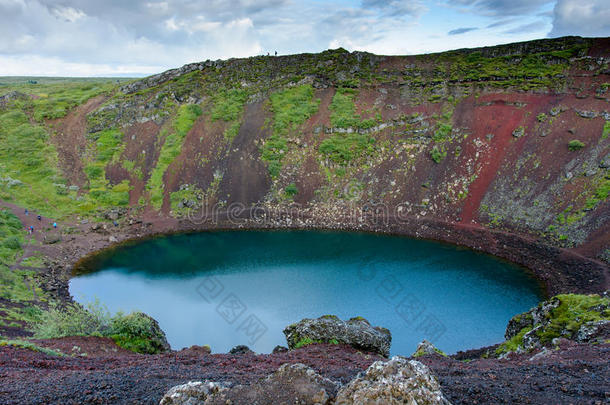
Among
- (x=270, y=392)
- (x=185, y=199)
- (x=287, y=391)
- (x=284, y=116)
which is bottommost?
(x=185, y=199)

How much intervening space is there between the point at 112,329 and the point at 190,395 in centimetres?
1400

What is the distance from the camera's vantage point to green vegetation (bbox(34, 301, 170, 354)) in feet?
65.4

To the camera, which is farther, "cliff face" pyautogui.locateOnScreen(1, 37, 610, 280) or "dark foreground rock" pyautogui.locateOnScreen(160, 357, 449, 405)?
"cliff face" pyautogui.locateOnScreen(1, 37, 610, 280)

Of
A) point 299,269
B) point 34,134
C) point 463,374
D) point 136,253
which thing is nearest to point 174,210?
point 136,253

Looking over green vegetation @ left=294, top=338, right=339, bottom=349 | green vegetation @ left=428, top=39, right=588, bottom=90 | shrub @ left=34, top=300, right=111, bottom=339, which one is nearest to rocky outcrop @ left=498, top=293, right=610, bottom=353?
green vegetation @ left=294, top=338, right=339, bottom=349

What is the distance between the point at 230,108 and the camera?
59156 millimetres

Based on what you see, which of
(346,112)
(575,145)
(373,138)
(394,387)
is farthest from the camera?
(346,112)

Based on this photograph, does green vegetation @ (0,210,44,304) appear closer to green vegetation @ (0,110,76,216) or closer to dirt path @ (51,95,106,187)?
green vegetation @ (0,110,76,216)

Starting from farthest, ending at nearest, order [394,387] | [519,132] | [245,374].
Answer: [519,132] → [245,374] → [394,387]

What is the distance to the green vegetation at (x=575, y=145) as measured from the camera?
4165 centimetres

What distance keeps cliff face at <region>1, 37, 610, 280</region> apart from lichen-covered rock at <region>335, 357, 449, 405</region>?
114 feet

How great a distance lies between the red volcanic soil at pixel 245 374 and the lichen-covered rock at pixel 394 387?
247 cm

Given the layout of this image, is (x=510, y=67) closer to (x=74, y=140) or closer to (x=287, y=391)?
(x=287, y=391)

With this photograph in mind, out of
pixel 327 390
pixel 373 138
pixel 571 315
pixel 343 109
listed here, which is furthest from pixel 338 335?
pixel 343 109
